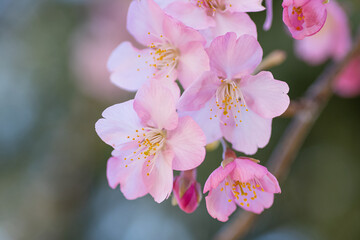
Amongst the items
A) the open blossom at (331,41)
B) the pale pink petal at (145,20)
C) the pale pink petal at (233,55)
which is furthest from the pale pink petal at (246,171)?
the open blossom at (331,41)

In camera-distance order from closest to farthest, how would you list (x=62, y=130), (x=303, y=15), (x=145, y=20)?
1. (x=303, y=15)
2. (x=145, y=20)
3. (x=62, y=130)

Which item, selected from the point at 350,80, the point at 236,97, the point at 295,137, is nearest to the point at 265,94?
the point at 236,97

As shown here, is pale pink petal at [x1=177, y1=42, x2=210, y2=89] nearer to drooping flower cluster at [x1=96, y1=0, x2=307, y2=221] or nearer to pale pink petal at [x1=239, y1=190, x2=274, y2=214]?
drooping flower cluster at [x1=96, y1=0, x2=307, y2=221]

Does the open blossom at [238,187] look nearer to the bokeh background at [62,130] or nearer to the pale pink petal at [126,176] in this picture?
the pale pink petal at [126,176]

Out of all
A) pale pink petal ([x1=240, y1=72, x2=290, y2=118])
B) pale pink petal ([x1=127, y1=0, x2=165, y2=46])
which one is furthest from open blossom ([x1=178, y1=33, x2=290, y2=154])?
pale pink petal ([x1=127, y1=0, x2=165, y2=46])

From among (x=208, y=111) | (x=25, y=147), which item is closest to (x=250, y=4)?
(x=208, y=111)

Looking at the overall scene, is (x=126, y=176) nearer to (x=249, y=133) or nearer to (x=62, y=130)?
(x=249, y=133)
